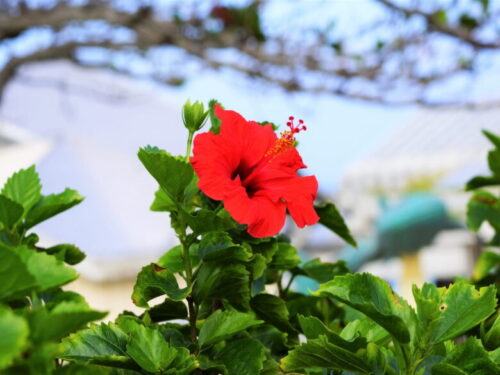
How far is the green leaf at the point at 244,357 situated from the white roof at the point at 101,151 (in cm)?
463

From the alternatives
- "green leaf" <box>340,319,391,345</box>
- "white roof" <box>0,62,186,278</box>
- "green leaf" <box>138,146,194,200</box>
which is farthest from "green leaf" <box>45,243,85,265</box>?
"white roof" <box>0,62,186,278</box>

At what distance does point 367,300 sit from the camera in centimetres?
45

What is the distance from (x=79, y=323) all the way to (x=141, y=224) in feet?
18.5

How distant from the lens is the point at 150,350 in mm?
448

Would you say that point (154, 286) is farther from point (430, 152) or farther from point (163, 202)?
point (430, 152)

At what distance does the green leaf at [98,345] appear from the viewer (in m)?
0.46

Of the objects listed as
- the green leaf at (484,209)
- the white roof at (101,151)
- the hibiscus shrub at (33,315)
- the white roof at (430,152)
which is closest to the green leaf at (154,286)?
the hibiscus shrub at (33,315)

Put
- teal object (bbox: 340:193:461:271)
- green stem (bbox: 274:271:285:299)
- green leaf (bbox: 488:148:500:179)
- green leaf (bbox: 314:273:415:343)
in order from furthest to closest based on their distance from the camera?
teal object (bbox: 340:193:461:271), green leaf (bbox: 488:148:500:179), green stem (bbox: 274:271:285:299), green leaf (bbox: 314:273:415:343)

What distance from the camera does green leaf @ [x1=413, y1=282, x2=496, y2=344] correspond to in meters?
0.43

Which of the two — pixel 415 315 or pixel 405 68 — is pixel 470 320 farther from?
pixel 405 68

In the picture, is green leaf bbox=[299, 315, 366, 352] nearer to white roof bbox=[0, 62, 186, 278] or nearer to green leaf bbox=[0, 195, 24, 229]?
green leaf bbox=[0, 195, 24, 229]

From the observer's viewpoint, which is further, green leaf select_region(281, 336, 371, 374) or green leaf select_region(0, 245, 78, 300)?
green leaf select_region(281, 336, 371, 374)

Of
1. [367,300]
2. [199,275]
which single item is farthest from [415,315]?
[199,275]

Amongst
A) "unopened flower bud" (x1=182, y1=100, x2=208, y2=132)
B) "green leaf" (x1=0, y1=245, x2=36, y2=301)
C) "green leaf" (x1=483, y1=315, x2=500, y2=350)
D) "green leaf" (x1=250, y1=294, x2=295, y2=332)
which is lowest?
"green leaf" (x1=483, y1=315, x2=500, y2=350)
